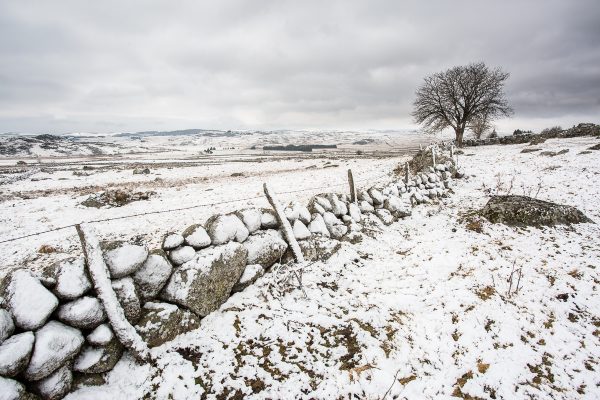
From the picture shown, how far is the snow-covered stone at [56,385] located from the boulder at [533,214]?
10.1m

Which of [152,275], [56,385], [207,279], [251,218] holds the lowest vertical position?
[56,385]

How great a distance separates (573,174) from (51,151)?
12242 cm

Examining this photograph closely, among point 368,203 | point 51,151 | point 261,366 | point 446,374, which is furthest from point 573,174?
point 51,151

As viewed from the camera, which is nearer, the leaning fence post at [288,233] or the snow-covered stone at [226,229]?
the snow-covered stone at [226,229]

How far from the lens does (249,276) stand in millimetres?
5703

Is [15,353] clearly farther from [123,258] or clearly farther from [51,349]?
[123,258]

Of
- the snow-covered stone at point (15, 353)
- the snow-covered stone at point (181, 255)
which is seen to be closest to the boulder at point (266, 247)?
the snow-covered stone at point (181, 255)

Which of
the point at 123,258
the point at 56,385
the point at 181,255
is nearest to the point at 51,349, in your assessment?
the point at 56,385

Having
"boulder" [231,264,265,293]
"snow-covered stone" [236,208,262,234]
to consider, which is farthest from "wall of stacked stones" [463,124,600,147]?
"boulder" [231,264,265,293]

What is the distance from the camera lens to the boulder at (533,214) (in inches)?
326

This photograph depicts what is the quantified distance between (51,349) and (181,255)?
198 centimetres

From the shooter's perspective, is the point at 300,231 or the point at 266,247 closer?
the point at 266,247

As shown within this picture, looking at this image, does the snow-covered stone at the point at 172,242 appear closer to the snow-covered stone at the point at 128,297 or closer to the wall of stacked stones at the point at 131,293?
the wall of stacked stones at the point at 131,293

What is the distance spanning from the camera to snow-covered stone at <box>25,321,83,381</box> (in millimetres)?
3250
